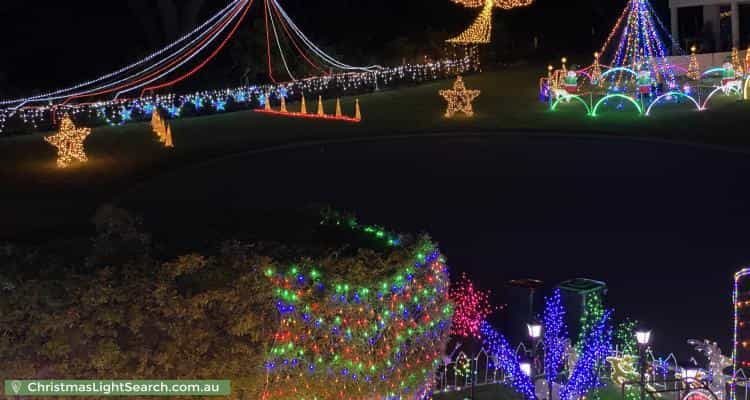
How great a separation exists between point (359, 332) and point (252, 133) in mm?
16302

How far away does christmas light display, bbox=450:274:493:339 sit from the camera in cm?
875

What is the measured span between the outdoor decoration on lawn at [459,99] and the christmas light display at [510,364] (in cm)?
1600

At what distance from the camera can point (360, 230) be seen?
7.41 metres

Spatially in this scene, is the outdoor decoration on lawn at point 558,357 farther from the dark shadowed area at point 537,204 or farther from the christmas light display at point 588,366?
the dark shadowed area at point 537,204

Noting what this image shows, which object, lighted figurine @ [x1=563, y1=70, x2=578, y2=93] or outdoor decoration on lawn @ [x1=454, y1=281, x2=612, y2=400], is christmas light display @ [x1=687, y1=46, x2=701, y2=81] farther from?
outdoor decoration on lawn @ [x1=454, y1=281, x2=612, y2=400]

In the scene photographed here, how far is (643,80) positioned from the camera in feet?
72.9

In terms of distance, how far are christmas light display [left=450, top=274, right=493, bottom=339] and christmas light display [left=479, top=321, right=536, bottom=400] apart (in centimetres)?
106

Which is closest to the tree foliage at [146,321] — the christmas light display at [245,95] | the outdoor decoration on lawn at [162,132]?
the outdoor decoration on lawn at [162,132]

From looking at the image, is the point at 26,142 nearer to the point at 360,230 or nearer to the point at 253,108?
the point at 253,108

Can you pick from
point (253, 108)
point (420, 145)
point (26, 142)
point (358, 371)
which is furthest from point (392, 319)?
point (253, 108)

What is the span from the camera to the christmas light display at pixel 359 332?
18.7ft

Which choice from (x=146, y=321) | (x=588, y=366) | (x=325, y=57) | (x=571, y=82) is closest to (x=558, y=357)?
(x=588, y=366)

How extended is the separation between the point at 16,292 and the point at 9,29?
3350 centimetres

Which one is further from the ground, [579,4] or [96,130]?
[579,4]
